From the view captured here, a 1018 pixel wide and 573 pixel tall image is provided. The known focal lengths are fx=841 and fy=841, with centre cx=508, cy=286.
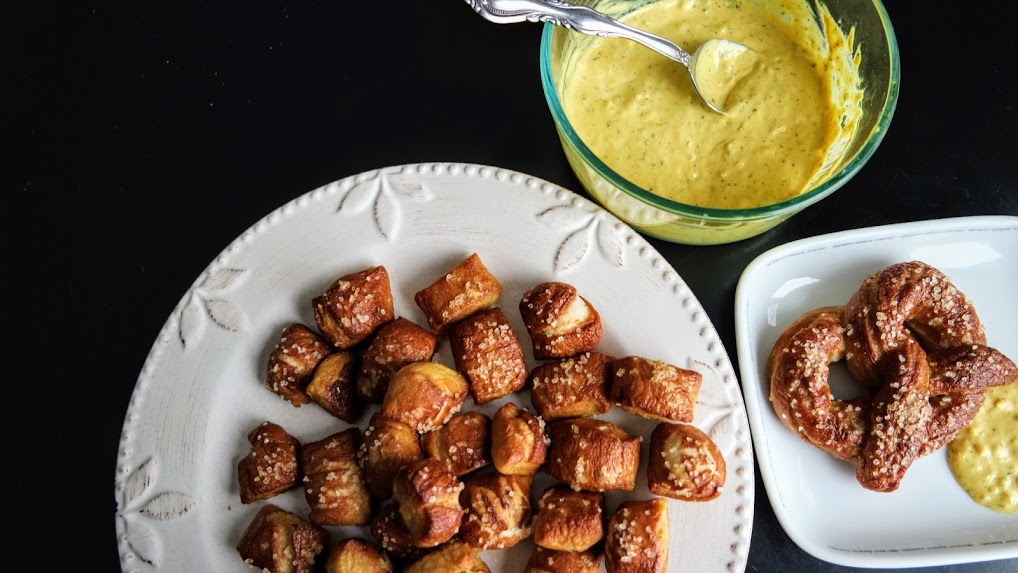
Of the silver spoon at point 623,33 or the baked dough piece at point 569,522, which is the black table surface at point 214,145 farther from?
the baked dough piece at point 569,522

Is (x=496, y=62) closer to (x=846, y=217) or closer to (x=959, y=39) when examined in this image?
(x=846, y=217)

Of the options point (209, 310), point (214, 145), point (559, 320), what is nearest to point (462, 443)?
point (559, 320)

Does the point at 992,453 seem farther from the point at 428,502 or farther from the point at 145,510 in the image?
the point at 145,510

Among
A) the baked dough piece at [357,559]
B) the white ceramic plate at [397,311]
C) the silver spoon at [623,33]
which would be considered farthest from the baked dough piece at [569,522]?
the silver spoon at [623,33]

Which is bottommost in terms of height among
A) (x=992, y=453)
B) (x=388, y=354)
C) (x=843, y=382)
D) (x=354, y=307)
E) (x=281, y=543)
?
(x=992, y=453)

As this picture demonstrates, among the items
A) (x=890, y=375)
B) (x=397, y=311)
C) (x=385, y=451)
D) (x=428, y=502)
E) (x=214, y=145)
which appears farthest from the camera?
(x=214, y=145)
